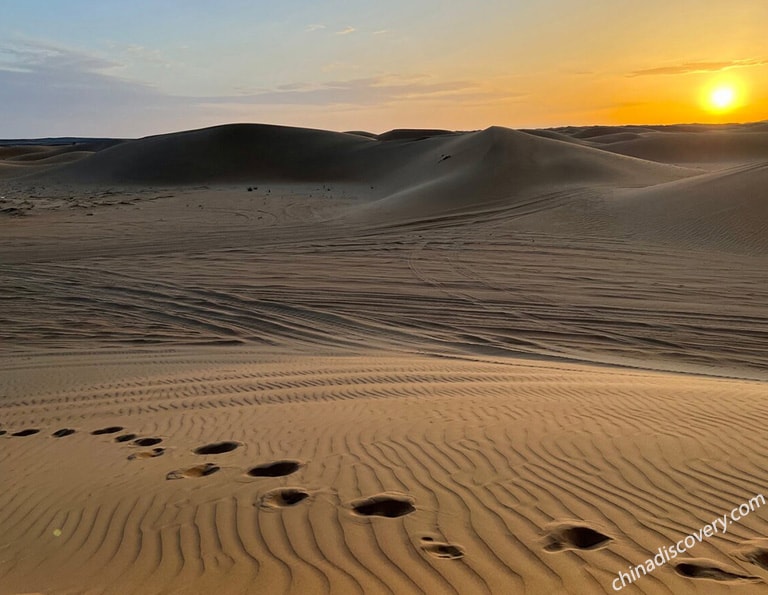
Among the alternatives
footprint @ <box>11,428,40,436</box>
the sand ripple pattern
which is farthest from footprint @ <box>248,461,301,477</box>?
footprint @ <box>11,428,40,436</box>

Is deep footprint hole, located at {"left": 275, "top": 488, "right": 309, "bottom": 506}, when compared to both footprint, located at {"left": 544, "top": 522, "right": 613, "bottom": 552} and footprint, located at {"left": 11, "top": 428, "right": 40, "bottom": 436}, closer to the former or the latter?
footprint, located at {"left": 544, "top": 522, "right": 613, "bottom": 552}

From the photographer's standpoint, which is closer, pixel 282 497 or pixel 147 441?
pixel 282 497

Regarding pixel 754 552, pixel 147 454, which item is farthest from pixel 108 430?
pixel 754 552

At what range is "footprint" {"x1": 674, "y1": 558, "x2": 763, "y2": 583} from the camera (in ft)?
10.8

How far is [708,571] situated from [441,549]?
1.22m

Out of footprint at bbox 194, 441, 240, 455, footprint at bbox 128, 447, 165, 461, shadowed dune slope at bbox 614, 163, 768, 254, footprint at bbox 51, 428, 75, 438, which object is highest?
shadowed dune slope at bbox 614, 163, 768, 254

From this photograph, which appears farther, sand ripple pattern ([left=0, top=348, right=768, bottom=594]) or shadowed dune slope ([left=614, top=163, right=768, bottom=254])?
shadowed dune slope ([left=614, top=163, right=768, bottom=254])

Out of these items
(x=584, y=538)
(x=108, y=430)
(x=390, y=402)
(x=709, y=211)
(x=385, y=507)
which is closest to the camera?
(x=584, y=538)

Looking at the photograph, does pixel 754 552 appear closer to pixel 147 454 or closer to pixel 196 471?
pixel 196 471

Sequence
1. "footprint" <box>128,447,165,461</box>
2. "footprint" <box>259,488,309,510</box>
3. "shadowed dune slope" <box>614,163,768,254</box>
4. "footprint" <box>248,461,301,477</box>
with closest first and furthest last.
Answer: "footprint" <box>259,488,309,510</box> → "footprint" <box>248,461,301,477</box> → "footprint" <box>128,447,165,461</box> → "shadowed dune slope" <box>614,163,768,254</box>

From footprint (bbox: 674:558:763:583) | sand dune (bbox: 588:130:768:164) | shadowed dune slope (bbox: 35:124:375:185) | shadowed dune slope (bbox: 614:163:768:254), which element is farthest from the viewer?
sand dune (bbox: 588:130:768:164)

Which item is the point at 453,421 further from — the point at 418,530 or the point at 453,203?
the point at 453,203

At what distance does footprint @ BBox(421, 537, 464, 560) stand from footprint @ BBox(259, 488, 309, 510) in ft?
3.04

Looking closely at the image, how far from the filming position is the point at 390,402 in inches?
263
